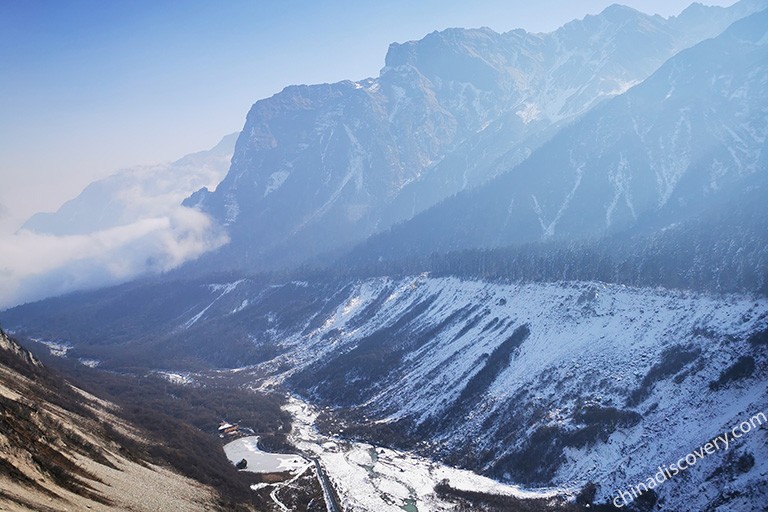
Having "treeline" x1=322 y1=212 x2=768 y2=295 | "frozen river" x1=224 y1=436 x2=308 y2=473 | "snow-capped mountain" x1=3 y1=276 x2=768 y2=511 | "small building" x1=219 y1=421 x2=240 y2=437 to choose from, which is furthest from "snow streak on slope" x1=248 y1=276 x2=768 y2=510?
"small building" x1=219 y1=421 x2=240 y2=437

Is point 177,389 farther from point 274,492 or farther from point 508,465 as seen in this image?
point 508,465

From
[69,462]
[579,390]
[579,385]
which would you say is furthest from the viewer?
[579,385]

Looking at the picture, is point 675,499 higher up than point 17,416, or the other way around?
point 17,416

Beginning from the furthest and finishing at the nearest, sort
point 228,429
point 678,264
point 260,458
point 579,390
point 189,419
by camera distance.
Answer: point 678,264 < point 189,419 < point 228,429 < point 260,458 < point 579,390

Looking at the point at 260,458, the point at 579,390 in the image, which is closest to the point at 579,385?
the point at 579,390

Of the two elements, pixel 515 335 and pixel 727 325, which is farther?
pixel 515 335

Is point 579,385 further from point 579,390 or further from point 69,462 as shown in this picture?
point 69,462

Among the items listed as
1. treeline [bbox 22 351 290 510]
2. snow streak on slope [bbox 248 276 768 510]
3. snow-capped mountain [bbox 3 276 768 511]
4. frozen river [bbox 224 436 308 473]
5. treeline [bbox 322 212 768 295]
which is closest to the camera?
treeline [bbox 22 351 290 510]

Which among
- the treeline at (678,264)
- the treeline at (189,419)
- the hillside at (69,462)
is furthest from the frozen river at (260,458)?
the treeline at (678,264)

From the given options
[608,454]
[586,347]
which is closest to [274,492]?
[608,454]

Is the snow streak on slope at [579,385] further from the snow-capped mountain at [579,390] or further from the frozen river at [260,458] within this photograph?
the frozen river at [260,458]

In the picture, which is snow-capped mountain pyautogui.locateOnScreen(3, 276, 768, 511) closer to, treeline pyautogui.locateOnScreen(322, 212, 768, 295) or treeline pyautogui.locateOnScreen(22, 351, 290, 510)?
treeline pyautogui.locateOnScreen(322, 212, 768, 295)
